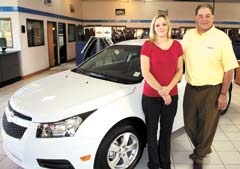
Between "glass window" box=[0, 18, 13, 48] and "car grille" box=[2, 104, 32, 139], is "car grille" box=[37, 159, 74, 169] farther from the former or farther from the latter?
"glass window" box=[0, 18, 13, 48]

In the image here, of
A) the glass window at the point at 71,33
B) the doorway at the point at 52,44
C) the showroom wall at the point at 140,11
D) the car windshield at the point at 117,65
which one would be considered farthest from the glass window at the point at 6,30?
the showroom wall at the point at 140,11

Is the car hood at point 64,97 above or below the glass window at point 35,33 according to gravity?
below

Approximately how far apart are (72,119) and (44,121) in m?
0.22

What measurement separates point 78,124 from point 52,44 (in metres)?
8.98

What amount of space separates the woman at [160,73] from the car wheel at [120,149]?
0.65ft

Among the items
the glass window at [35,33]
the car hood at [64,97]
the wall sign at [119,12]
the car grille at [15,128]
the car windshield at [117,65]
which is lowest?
the car grille at [15,128]

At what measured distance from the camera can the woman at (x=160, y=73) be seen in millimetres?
2145

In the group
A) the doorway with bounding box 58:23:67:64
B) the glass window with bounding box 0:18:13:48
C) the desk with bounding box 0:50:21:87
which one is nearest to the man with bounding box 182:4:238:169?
the desk with bounding box 0:50:21:87

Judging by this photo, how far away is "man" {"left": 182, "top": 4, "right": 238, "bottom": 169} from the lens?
226 centimetres

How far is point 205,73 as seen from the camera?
2.33 m

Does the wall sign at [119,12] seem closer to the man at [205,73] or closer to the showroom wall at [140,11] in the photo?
the showroom wall at [140,11]

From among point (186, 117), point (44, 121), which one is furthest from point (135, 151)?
point (44, 121)

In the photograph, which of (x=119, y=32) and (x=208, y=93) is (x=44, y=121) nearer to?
(x=208, y=93)

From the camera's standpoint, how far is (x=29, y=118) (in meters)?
2.09
